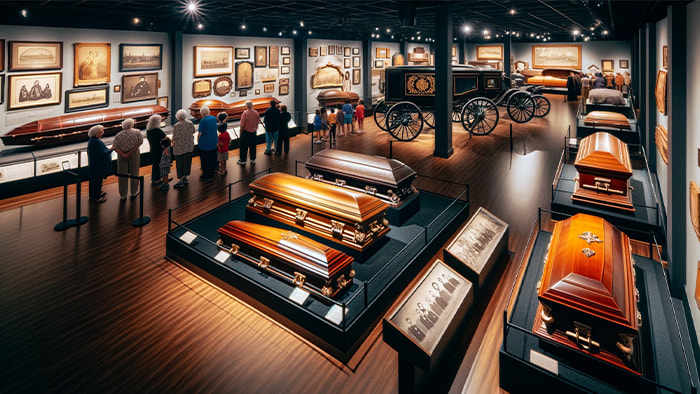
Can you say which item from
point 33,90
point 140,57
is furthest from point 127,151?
point 140,57

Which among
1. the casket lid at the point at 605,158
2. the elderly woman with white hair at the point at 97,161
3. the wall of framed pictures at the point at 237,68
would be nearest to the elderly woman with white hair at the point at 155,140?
the elderly woman with white hair at the point at 97,161

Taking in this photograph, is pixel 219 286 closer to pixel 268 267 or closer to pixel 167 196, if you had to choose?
pixel 268 267

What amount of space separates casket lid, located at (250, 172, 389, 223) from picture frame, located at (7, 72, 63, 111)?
5369 millimetres

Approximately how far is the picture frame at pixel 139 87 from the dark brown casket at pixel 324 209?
227 inches

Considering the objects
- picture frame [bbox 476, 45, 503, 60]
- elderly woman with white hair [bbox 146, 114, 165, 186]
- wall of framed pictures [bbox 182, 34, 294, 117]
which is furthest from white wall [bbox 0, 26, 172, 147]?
picture frame [bbox 476, 45, 503, 60]

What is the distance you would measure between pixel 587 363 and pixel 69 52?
947 centimetres

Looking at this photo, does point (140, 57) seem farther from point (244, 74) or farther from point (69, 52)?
point (244, 74)

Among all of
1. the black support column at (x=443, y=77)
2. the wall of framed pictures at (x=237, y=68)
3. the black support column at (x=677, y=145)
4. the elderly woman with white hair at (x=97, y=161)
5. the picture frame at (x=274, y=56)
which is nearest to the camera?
the black support column at (x=677, y=145)

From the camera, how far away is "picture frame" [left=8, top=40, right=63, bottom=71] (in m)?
6.55

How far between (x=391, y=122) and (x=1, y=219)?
7.93 m

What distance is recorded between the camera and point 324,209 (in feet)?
13.2

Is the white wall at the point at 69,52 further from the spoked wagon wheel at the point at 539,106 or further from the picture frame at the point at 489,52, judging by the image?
the picture frame at the point at 489,52

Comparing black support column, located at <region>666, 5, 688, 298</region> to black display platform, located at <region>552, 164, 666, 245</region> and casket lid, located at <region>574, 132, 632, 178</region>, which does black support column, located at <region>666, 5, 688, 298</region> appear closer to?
black display platform, located at <region>552, 164, 666, 245</region>

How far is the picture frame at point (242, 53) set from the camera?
10.9 m
